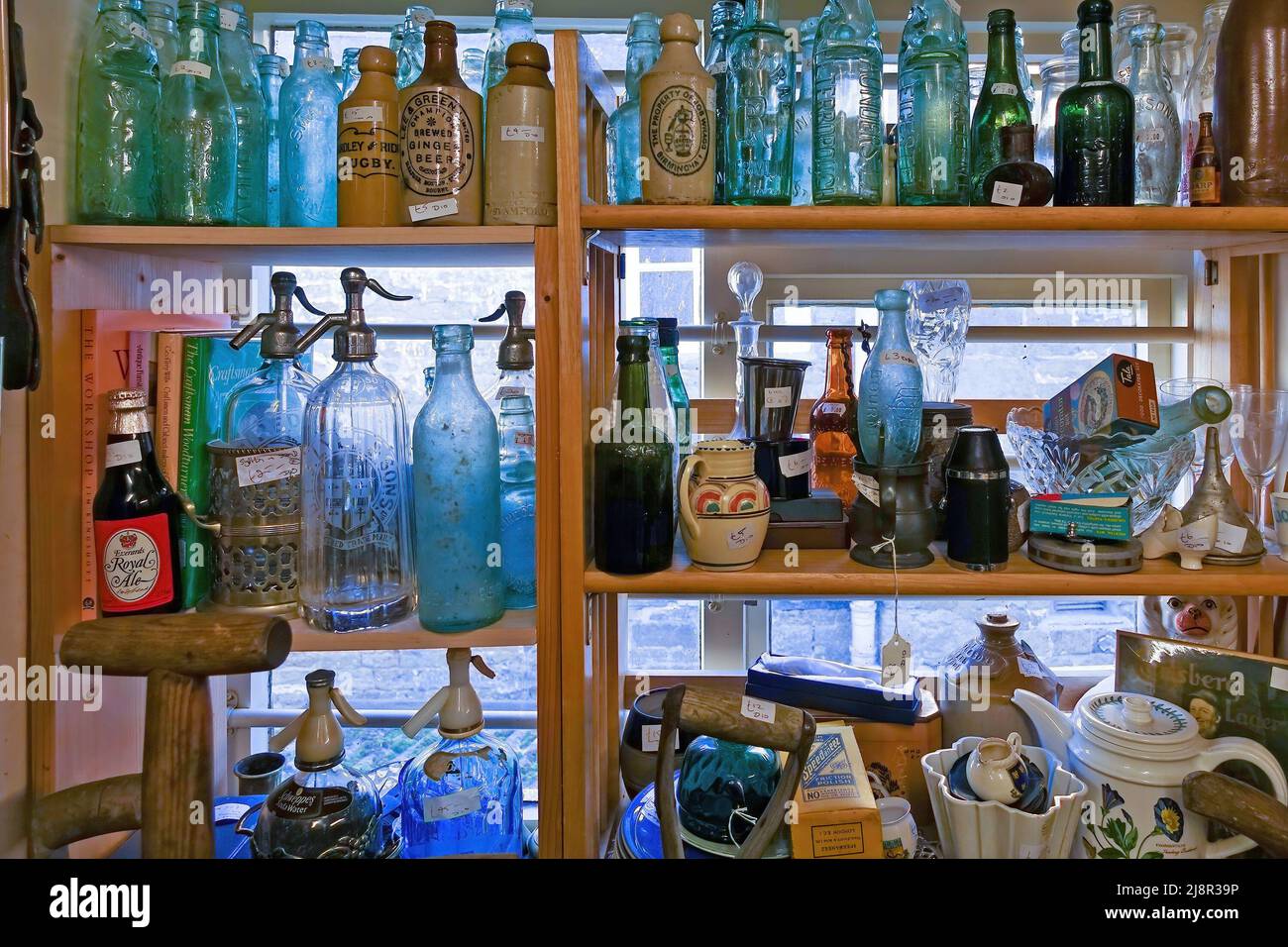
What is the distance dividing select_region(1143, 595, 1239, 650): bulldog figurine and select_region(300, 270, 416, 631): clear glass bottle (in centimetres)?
115

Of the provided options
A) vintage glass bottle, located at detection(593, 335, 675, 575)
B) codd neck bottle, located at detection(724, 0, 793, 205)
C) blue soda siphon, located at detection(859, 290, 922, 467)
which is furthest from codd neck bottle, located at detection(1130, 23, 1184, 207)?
vintage glass bottle, located at detection(593, 335, 675, 575)

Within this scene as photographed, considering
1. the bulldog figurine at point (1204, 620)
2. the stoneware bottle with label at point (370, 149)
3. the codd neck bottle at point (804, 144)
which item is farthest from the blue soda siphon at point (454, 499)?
the bulldog figurine at point (1204, 620)

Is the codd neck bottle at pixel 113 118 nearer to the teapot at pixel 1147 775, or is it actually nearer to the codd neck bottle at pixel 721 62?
the codd neck bottle at pixel 721 62

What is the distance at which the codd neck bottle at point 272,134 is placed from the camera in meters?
1.08

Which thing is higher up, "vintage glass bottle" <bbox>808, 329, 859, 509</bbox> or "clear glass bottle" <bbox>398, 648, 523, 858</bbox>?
"vintage glass bottle" <bbox>808, 329, 859, 509</bbox>

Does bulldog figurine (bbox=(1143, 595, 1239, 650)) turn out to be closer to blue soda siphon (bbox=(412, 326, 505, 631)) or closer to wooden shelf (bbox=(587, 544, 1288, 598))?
wooden shelf (bbox=(587, 544, 1288, 598))

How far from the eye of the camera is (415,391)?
1.64 meters

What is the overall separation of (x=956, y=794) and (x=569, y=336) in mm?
775

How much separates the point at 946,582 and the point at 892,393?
26 centimetres

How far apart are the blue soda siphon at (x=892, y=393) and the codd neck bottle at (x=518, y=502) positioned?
457 mm

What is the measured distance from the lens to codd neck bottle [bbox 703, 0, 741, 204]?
102 cm

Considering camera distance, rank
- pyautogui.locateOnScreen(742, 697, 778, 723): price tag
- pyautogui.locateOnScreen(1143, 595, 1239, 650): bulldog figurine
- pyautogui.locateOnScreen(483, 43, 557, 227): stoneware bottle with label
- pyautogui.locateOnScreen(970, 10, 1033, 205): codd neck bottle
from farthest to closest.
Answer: pyautogui.locateOnScreen(1143, 595, 1239, 650): bulldog figurine < pyautogui.locateOnScreen(970, 10, 1033, 205): codd neck bottle < pyautogui.locateOnScreen(483, 43, 557, 227): stoneware bottle with label < pyautogui.locateOnScreen(742, 697, 778, 723): price tag

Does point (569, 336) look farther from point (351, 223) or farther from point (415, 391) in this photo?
point (415, 391)
